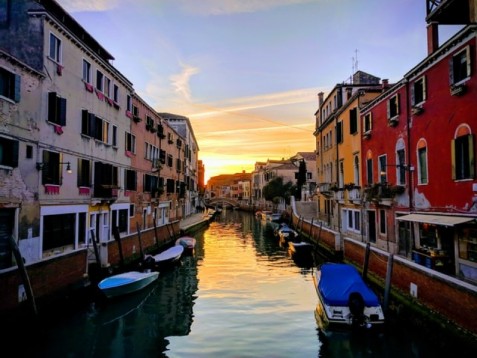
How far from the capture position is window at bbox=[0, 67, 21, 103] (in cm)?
1098

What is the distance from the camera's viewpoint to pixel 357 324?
9664 mm

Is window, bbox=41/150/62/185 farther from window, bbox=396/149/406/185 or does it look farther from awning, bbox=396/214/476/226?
window, bbox=396/149/406/185

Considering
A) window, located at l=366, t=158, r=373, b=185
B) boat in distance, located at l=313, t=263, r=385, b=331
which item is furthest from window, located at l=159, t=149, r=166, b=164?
boat in distance, located at l=313, t=263, r=385, b=331

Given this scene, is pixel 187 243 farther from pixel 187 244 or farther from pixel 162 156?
pixel 162 156

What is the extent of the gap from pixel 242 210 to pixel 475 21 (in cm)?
7555

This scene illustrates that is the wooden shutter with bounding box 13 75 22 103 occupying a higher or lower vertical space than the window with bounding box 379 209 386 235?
higher

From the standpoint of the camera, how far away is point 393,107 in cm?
1609

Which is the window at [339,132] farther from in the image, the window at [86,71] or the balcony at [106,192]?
the window at [86,71]

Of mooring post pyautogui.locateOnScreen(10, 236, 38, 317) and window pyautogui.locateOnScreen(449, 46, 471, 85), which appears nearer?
mooring post pyautogui.locateOnScreen(10, 236, 38, 317)

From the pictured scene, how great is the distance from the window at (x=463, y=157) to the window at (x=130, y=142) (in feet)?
53.3

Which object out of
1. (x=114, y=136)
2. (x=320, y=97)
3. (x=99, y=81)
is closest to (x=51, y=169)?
(x=99, y=81)

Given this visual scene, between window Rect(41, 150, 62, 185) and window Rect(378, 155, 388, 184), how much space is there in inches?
532

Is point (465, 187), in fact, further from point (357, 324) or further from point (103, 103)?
point (103, 103)

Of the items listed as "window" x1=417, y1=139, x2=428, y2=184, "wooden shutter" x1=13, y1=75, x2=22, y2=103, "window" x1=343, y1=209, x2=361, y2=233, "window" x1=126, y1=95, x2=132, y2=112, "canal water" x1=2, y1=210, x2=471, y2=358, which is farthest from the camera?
"window" x1=343, y1=209, x2=361, y2=233
